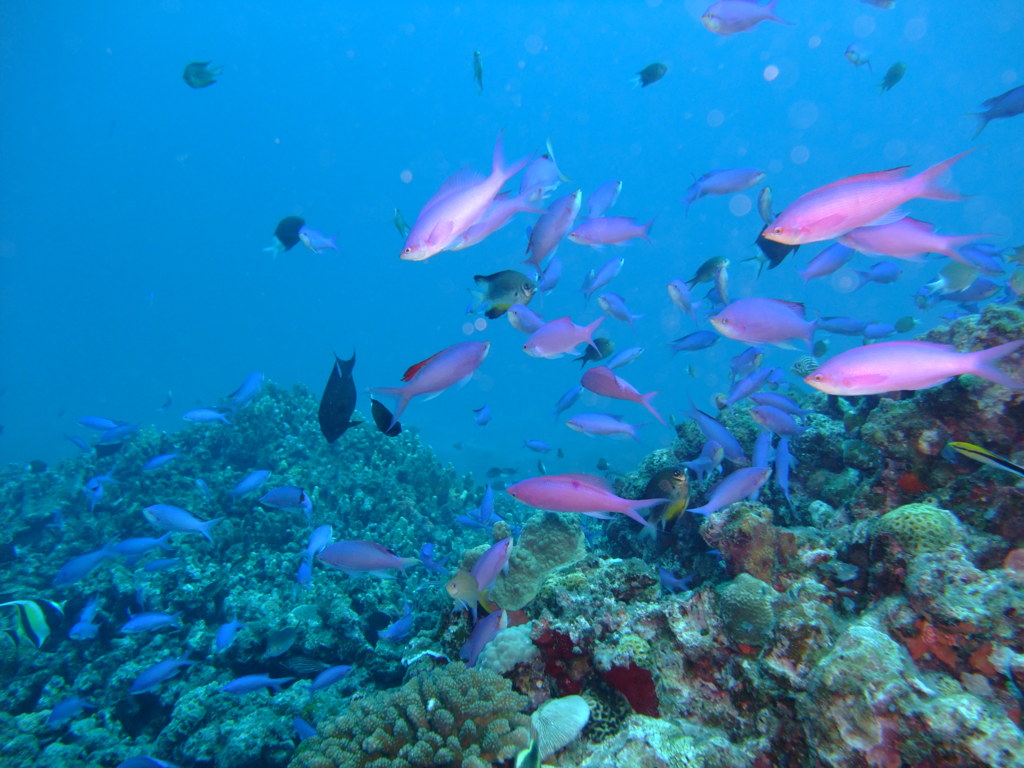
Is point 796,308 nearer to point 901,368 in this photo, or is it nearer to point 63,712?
point 901,368

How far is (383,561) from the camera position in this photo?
4.30m

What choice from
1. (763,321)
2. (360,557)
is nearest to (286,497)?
(360,557)

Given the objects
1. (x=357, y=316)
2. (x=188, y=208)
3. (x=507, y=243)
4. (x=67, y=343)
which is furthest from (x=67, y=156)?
(x=507, y=243)

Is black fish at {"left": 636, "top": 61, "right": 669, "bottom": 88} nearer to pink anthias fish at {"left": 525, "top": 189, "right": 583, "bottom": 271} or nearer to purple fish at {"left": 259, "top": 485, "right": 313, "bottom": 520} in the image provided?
pink anthias fish at {"left": 525, "top": 189, "right": 583, "bottom": 271}

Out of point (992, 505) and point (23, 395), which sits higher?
point (23, 395)

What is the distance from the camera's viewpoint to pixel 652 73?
780 cm

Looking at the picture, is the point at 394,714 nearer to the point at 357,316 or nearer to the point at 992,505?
the point at 992,505

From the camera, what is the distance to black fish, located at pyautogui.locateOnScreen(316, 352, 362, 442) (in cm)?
444

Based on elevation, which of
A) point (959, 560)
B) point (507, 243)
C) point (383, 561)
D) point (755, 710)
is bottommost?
point (755, 710)

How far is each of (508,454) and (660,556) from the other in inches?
858

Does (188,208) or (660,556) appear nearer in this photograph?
(660,556)

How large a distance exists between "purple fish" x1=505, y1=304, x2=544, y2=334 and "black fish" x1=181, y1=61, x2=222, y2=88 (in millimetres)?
9989

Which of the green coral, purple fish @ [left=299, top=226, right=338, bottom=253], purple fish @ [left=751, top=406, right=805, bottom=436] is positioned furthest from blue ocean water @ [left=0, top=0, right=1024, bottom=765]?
the green coral

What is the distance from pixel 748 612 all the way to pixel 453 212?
107 inches
